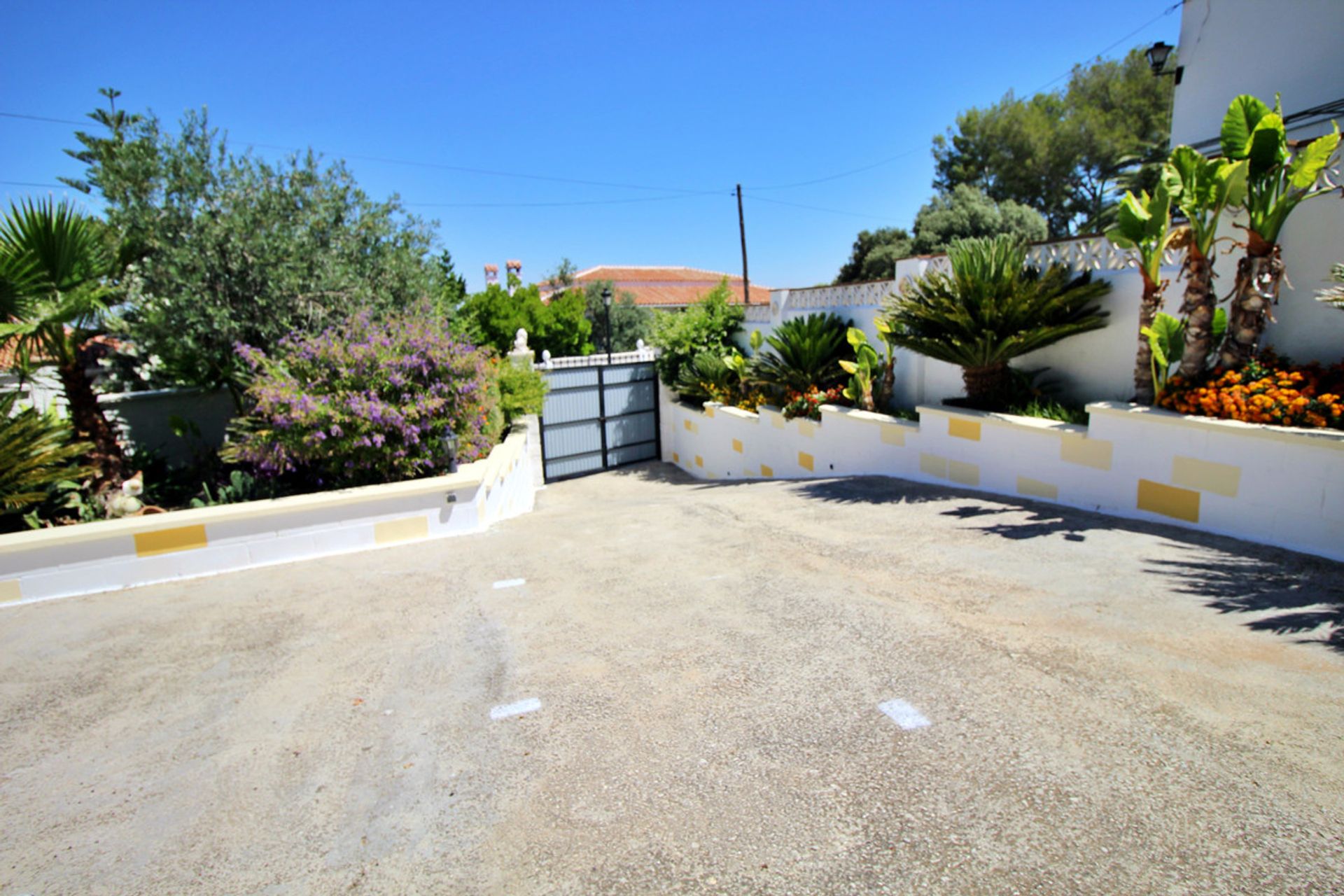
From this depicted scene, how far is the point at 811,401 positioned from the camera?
10.5 metres

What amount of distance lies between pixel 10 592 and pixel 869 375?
28.6ft

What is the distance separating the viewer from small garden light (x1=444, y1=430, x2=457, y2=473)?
21.3 feet

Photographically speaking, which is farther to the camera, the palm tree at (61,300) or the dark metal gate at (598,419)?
the dark metal gate at (598,419)

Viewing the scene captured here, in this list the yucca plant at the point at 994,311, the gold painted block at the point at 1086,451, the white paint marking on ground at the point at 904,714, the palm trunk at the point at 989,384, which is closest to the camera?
the white paint marking on ground at the point at 904,714

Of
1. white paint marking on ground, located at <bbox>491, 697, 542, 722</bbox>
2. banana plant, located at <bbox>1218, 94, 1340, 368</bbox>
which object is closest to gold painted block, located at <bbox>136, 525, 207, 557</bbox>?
white paint marking on ground, located at <bbox>491, 697, 542, 722</bbox>

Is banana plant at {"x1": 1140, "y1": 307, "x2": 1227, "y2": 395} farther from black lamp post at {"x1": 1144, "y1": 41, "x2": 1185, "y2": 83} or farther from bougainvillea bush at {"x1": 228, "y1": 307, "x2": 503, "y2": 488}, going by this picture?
black lamp post at {"x1": 1144, "y1": 41, "x2": 1185, "y2": 83}

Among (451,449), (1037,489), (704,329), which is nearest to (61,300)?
(451,449)

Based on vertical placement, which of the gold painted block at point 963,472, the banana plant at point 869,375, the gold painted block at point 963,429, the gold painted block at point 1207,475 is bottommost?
the gold painted block at point 963,472

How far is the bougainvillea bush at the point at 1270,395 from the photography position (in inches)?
193

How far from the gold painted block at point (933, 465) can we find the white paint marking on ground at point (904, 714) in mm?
5291

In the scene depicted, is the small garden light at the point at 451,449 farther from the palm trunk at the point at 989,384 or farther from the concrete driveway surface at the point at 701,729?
the palm trunk at the point at 989,384

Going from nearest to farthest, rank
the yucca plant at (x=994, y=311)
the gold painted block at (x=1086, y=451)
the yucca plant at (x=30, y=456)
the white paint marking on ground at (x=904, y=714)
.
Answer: the white paint marking on ground at (x=904, y=714) → the yucca plant at (x=30, y=456) → the gold painted block at (x=1086, y=451) → the yucca plant at (x=994, y=311)

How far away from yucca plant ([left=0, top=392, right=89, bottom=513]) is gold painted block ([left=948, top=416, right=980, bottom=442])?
26.4 feet

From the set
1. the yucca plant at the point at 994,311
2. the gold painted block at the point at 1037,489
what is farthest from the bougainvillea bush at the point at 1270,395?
the yucca plant at the point at 994,311
